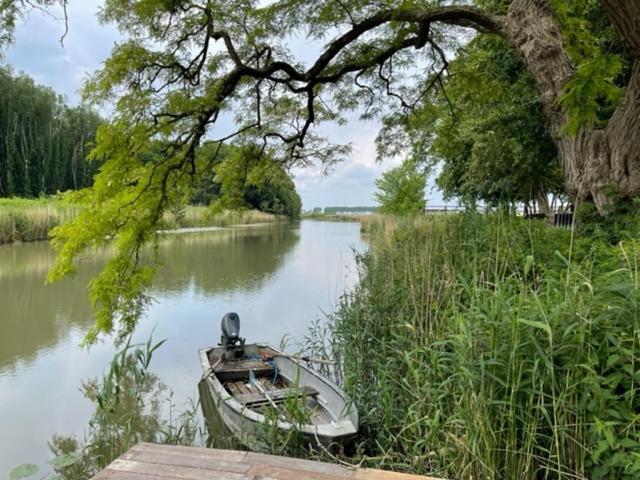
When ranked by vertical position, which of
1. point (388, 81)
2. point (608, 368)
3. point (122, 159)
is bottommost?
point (608, 368)

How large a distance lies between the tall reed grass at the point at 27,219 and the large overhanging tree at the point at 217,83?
1087 cm

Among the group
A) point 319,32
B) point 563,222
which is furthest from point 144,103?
point 563,222

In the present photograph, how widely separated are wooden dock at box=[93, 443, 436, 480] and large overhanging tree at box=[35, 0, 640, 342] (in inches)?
98.1

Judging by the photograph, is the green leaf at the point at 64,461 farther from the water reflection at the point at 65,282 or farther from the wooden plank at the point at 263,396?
the water reflection at the point at 65,282

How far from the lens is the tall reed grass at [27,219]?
1406cm

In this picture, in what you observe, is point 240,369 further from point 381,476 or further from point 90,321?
point 90,321

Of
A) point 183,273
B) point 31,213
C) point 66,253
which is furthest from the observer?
point 31,213

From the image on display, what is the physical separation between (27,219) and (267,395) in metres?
14.9

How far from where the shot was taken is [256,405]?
3320mm

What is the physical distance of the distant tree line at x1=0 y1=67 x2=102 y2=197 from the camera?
86.6 ft

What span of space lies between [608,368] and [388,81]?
5541mm

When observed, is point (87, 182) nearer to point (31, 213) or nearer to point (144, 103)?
point (31, 213)

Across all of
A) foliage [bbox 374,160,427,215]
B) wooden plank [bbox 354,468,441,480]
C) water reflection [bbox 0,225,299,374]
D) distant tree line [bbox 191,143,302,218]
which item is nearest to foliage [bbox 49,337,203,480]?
wooden plank [bbox 354,468,441,480]

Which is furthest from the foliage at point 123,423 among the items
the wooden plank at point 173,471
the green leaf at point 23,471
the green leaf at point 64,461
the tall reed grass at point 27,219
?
the tall reed grass at point 27,219
